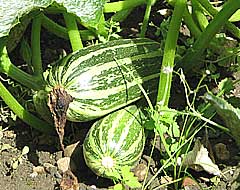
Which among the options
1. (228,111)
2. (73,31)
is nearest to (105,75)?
(73,31)

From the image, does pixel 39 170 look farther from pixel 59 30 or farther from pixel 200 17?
pixel 200 17

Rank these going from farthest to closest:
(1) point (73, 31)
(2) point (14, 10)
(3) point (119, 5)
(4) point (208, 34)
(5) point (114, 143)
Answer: (3) point (119, 5) → (1) point (73, 31) → (4) point (208, 34) → (5) point (114, 143) → (2) point (14, 10)

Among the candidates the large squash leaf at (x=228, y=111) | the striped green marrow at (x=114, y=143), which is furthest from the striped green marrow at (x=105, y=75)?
the large squash leaf at (x=228, y=111)

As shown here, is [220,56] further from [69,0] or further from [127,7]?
[69,0]

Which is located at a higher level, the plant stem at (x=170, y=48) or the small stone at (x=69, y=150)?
the plant stem at (x=170, y=48)

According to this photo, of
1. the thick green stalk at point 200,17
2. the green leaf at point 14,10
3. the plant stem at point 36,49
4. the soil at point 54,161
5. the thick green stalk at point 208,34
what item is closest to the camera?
the green leaf at point 14,10

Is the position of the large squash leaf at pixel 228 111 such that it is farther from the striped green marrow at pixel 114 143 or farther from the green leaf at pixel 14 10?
the green leaf at pixel 14 10
